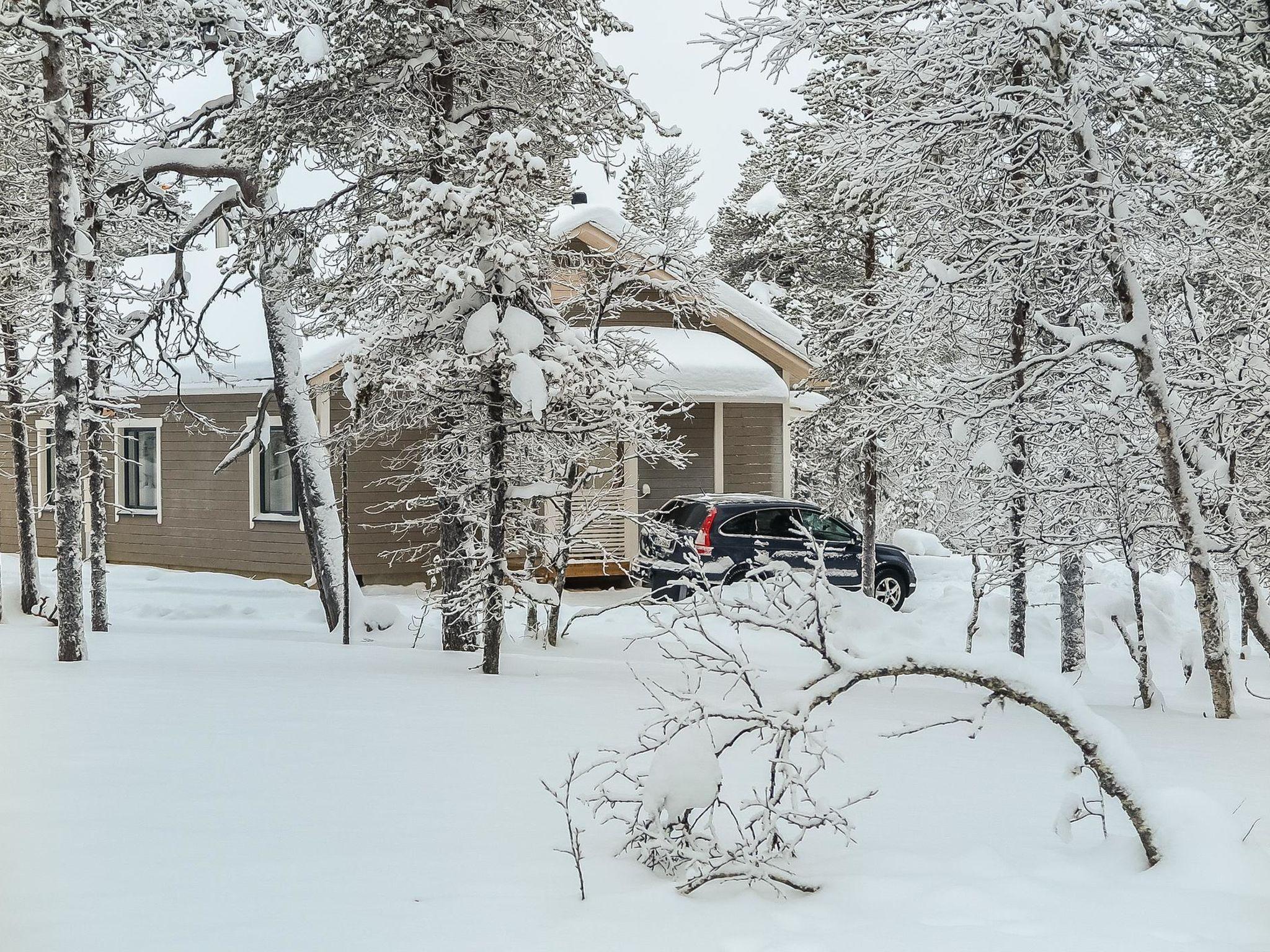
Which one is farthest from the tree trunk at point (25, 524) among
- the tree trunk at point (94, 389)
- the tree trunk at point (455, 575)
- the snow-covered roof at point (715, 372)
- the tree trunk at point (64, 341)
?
the snow-covered roof at point (715, 372)

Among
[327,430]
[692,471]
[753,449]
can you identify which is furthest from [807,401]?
[327,430]

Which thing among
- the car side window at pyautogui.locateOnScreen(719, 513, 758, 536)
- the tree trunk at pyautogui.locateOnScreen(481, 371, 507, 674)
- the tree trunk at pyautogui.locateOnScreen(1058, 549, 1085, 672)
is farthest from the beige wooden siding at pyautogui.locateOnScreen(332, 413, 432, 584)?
the tree trunk at pyautogui.locateOnScreen(1058, 549, 1085, 672)

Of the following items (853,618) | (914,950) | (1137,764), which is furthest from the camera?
(853,618)

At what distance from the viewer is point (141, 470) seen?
73.5 ft

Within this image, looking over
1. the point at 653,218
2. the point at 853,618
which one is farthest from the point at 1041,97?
the point at 653,218

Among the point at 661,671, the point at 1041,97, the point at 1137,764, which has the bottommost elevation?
the point at 661,671

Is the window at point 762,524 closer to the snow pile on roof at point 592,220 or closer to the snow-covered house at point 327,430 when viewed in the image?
the snow-covered house at point 327,430

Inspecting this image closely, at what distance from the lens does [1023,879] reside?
4172 mm

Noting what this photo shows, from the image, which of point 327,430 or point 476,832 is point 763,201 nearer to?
point 327,430

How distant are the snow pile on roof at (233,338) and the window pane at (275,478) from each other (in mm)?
1142

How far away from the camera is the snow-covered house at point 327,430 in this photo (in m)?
19.0

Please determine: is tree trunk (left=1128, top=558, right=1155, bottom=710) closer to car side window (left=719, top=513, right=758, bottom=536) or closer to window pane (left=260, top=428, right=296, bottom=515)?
car side window (left=719, top=513, right=758, bottom=536)

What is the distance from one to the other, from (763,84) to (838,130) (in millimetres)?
737

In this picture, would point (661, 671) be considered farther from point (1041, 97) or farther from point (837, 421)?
point (837, 421)
